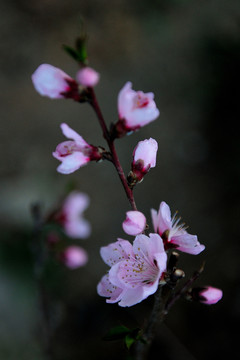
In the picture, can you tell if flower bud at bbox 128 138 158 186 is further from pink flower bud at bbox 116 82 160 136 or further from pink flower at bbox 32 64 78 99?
pink flower at bbox 32 64 78 99

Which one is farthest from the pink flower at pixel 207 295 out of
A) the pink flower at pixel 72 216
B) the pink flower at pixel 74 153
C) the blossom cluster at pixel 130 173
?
the pink flower at pixel 72 216

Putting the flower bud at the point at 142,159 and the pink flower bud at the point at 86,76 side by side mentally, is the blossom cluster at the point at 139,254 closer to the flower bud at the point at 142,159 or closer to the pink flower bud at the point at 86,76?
the flower bud at the point at 142,159

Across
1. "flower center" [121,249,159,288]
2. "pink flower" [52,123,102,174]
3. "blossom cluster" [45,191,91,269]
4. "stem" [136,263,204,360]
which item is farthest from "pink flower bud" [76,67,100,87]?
"blossom cluster" [45,191,91,269]

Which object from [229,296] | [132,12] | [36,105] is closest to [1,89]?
[36,105]

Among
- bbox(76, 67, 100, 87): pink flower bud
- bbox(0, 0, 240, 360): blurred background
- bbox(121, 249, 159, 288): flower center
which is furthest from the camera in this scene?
bbox(0, 0, 240, 360): blurred background

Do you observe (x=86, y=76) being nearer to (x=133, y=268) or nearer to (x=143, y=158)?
(x=143, y=158)
